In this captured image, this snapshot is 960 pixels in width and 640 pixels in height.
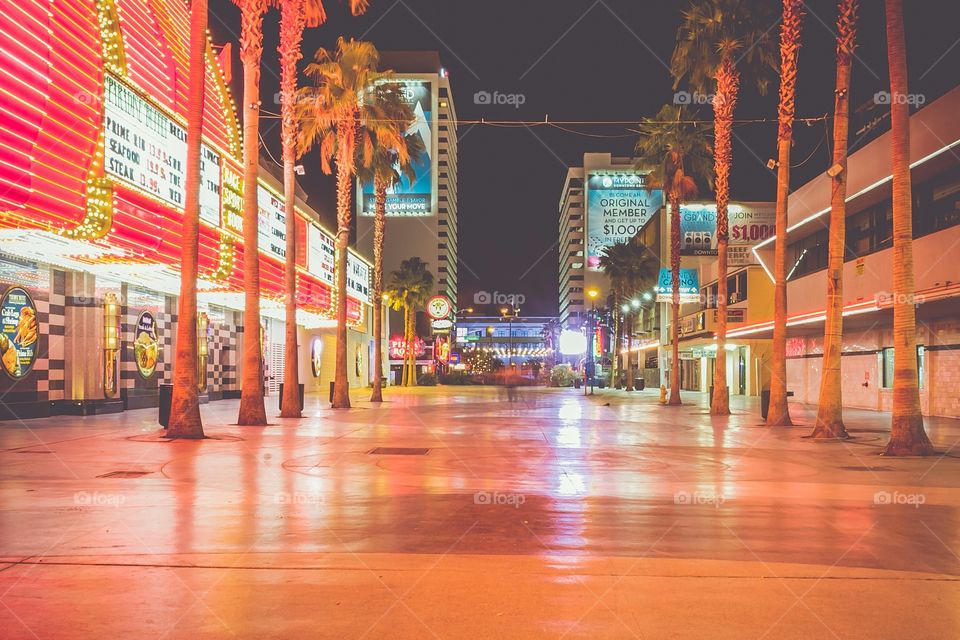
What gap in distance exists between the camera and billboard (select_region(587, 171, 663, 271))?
6383 inches

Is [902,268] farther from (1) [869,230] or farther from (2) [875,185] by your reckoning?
(1) [869,230]

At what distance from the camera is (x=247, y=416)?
73.0 ft

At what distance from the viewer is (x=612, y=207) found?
163 meters

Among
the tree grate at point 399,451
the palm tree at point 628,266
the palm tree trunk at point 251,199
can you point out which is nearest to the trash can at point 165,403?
the palm tree trunk at point 251,199

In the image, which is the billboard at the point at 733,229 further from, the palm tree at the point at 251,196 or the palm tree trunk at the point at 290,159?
the palm tree at the point at 251,196

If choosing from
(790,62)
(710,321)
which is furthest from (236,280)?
(710,321)

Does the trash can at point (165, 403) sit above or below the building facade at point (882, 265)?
below

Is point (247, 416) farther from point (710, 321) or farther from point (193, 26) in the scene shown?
point (710, 321)

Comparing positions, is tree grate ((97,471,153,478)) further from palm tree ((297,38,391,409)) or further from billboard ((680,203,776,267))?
billboard ((680,203,776,267))

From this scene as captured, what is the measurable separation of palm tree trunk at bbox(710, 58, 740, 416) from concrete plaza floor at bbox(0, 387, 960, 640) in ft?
44.8

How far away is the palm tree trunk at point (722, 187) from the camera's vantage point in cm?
2839

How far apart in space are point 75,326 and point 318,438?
35.9 feet

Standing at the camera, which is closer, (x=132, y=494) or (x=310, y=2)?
(x=132, y=494)

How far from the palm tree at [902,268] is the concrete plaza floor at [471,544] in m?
0.77
